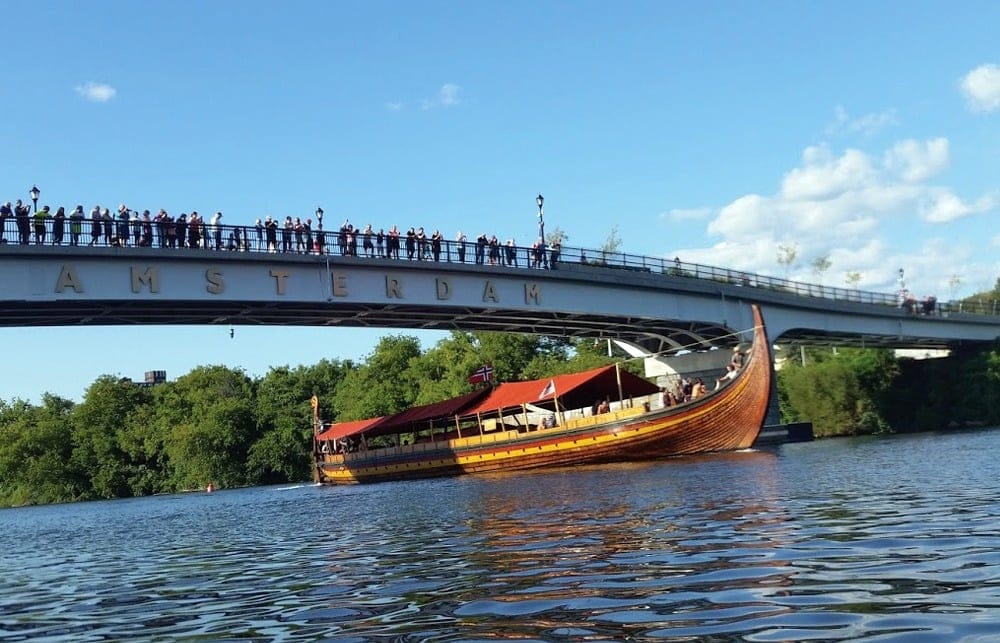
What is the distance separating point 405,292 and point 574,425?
27.8ft

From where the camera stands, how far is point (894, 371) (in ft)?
241

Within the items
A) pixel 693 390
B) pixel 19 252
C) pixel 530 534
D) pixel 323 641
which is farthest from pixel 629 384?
pixel 323 641

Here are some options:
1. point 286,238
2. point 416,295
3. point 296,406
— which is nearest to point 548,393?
point 416,295

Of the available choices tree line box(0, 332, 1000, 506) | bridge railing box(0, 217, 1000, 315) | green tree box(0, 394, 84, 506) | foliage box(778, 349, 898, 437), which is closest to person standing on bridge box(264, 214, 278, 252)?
bridge railing box(0, 217, 1000, 315)

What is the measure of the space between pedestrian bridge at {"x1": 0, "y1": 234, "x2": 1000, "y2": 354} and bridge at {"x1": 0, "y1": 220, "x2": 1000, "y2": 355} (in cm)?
5

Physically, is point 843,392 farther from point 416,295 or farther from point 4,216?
point 4,216

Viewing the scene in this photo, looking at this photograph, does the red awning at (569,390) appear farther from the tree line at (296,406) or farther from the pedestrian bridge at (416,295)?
the tree line at (296,406)

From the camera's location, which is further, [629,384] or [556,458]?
[629,384]

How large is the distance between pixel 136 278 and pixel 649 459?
18.6m

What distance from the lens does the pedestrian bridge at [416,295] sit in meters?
32.5

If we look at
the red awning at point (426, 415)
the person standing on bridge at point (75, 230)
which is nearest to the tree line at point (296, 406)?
the red awning at point (426, 415)

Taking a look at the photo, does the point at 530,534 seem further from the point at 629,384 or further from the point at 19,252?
the point at 629,384

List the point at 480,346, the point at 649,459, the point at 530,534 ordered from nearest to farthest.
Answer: the point at 530,534 < the point at 649,459 < the point at 480,346

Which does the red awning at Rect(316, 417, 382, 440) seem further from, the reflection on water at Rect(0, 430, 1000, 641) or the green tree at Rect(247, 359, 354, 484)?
the reflection on water at Rect(0, 430, 1000, 641)
